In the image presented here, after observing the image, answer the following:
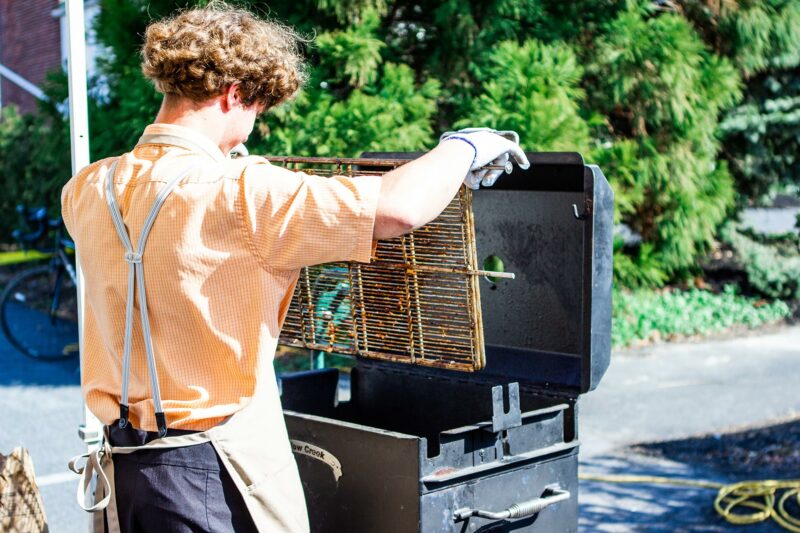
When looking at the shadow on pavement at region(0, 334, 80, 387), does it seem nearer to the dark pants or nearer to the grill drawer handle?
the grill drawer handle

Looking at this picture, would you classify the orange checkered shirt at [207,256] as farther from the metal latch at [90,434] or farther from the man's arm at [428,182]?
the metal latch at [90,434]

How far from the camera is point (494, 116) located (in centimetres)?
646

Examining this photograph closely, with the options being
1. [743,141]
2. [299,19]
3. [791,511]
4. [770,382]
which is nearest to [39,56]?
[299,19]

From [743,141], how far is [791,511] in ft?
18.4

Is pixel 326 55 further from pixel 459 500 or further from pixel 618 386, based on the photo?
pixel 459 500

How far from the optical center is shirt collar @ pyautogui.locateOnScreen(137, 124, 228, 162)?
1.93 m

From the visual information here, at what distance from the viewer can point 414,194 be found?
1810 millimetres

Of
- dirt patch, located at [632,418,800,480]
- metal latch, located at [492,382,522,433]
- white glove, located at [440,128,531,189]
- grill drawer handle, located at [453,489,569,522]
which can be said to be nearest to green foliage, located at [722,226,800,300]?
dirt patch, located at [632,418,800,480]

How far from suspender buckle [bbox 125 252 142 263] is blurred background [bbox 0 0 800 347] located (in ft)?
12.4

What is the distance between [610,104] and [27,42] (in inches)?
487

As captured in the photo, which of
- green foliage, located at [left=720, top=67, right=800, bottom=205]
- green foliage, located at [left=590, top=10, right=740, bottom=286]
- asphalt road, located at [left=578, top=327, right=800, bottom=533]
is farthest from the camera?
green foliage, located at [left=720, top=67, right=800, bottom=205]

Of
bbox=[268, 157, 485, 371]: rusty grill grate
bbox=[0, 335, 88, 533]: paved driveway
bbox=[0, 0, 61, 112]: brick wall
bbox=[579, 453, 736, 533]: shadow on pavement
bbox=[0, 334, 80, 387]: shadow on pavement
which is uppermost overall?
bbox=[0, 0, 61, 112]: brick wall

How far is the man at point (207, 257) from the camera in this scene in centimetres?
179

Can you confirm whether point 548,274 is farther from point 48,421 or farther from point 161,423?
point 48,421
